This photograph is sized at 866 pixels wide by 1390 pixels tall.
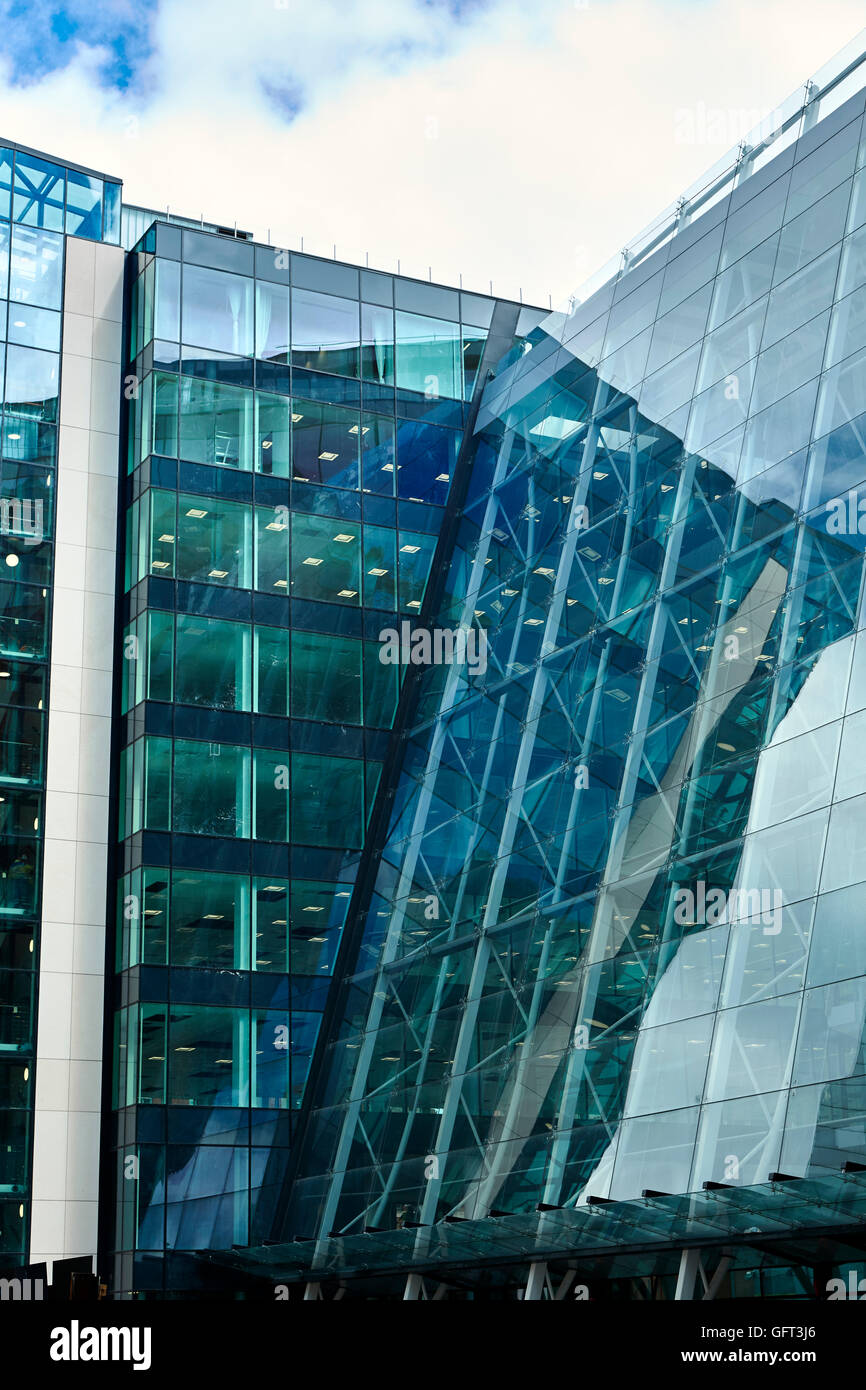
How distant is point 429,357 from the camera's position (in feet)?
117

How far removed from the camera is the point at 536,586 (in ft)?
97.0

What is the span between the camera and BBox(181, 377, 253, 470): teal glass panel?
33000 millimetres

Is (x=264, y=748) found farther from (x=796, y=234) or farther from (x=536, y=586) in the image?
(x=796, y=234)

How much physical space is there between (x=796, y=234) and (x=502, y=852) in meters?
11.3

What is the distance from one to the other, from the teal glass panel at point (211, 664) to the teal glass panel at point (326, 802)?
1865 mm

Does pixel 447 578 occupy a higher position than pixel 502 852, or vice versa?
pixel 447 578

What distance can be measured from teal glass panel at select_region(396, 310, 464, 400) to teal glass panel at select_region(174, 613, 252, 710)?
24.6 ft

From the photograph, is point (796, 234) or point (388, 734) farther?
point (388, 734)

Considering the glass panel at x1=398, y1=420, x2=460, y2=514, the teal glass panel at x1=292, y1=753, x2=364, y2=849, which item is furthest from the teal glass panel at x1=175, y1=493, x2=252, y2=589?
the teal glass panel at x1=292, y1=753, x2=364, y2=849

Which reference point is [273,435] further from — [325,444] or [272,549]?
[272,549]

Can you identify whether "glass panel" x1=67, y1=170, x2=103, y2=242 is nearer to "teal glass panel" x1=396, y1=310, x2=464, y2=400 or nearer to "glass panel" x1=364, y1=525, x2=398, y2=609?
"teal glass panel" x1=396, y1=310, x2=464, y2=400

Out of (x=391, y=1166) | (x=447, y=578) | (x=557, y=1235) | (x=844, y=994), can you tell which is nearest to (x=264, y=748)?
(x=447, y=578)

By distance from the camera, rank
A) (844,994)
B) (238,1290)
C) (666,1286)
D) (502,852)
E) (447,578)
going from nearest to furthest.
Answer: (844,994) < (666,1286) < (502,852) < (238,1290) < (447,578)

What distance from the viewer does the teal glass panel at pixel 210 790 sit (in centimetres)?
3117
